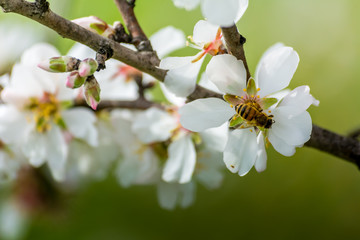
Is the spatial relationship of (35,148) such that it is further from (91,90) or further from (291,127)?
(291,127)

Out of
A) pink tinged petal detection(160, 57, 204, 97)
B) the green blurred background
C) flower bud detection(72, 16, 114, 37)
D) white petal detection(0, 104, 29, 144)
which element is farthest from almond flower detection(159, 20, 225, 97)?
the green blurred background

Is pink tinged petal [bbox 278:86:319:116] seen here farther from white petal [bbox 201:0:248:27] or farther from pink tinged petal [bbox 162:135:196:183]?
pink tinged petal [bbox 162:135:196:183]

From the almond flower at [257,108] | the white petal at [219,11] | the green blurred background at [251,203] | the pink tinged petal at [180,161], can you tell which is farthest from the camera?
the green blurred background at [251,203]

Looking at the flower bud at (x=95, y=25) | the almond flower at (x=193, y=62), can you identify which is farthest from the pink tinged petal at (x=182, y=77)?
the flower bud at (x=95, y=25)

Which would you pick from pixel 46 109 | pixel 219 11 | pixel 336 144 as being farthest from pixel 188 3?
pixel 46 109

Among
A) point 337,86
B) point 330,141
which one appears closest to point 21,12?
point 330,141

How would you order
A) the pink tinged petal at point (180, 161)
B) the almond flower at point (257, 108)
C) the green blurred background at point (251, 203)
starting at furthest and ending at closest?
the green blurred background at point (251, 203) → the pink tinged petal at point (180, 161) → the almond flower at point (257, 108)

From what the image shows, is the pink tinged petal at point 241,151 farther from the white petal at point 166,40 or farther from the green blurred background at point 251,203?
the green blurred background at point 251,203
